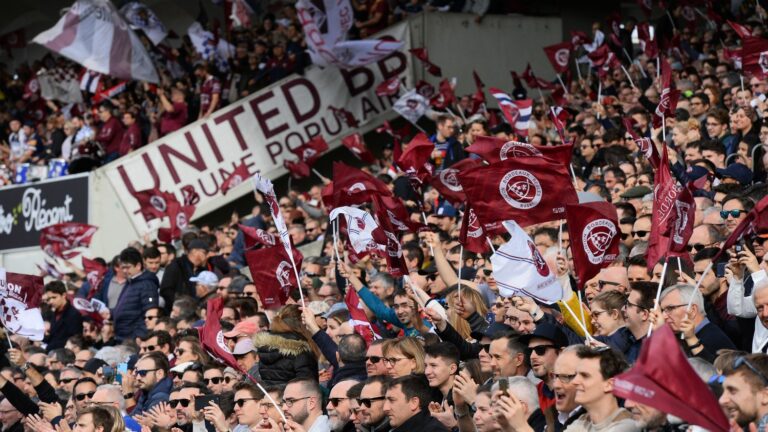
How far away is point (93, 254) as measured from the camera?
20.9 meters

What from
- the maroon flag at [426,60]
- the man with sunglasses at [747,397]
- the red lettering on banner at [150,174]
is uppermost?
the man with sunglasses at [747,397]

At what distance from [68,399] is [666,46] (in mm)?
9776

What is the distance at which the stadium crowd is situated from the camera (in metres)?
6.32

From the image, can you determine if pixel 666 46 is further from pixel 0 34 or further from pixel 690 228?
pixel 0 34

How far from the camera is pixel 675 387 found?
434cm

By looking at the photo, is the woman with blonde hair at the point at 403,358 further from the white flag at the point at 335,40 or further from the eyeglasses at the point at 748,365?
the white flag at the point at 335,40

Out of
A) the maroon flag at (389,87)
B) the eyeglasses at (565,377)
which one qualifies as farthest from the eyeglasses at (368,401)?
the maroon flag at (389,87)

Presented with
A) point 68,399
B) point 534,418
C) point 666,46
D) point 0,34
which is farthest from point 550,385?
point 0,34

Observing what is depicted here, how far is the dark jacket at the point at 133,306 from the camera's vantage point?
43.6 feet

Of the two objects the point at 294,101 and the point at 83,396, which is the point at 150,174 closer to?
the point at 294,101

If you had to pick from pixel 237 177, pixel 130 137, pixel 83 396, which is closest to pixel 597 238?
pixel 83 396

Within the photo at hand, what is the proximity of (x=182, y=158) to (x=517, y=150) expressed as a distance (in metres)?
11.8

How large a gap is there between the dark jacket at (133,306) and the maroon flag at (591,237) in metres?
6.63

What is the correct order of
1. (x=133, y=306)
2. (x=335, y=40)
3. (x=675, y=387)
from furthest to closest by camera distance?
(x=335, y=40)
(x=133, y=306)
(x=675, y=387)
